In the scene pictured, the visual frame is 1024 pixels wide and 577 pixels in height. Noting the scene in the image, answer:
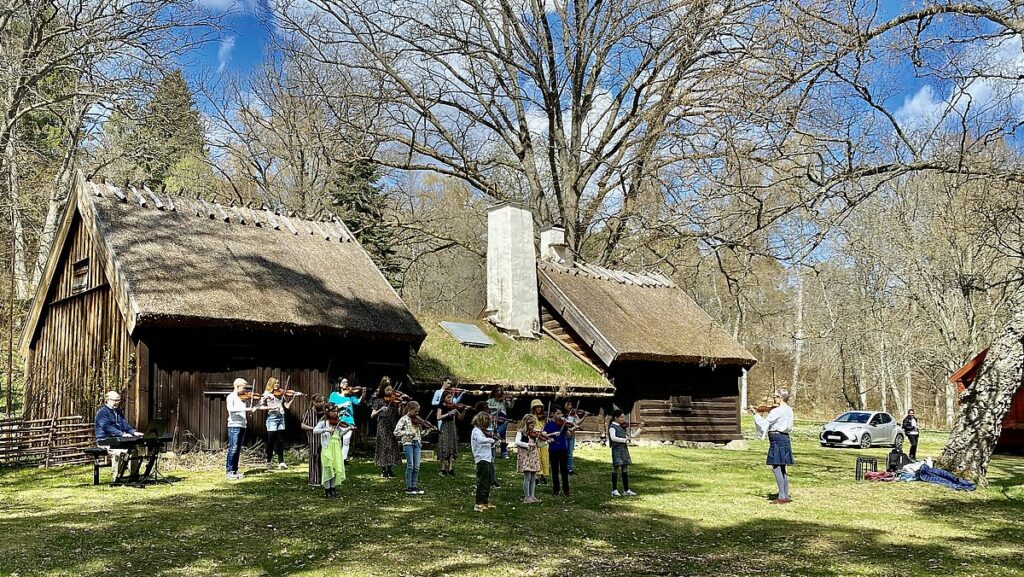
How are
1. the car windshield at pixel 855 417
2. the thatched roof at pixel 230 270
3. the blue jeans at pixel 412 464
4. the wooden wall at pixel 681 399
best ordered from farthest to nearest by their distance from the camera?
the car windshield at pixel 855 417, the wooden wall at pixel 681 399, the thatched roof at pixel 230 270, the blue jeans at pixel 412 464

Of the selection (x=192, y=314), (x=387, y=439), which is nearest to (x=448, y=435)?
(x=387, y=439)

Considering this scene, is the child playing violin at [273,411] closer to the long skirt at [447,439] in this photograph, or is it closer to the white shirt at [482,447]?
the long skirt at [447,439]

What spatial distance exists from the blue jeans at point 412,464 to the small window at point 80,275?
873cm

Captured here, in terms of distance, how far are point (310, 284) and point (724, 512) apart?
9992 mm

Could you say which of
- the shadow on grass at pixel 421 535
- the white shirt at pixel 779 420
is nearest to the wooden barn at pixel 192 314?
the shadow on grass at pixel 421 535

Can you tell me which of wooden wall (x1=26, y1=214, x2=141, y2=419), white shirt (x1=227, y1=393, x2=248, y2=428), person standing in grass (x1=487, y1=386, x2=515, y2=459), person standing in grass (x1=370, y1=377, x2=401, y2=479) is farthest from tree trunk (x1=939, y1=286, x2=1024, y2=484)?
wooden wall (x1=26, y1=214, x2=141, y2=419)

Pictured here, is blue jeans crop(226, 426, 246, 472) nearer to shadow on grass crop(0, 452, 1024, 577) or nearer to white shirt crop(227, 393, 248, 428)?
white shirt crop(227, 393, 248, 428)

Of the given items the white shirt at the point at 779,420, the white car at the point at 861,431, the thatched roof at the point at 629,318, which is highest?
the thatched roof at the point at 629,318

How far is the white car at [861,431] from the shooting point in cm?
2852

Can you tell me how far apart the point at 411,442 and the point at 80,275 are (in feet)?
30.3

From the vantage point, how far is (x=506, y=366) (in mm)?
21984

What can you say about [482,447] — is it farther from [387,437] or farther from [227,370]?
[227,370]

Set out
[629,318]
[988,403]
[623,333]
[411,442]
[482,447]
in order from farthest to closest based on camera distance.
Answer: [629,318], [623,333], [988,403], [411,442], [482,447]

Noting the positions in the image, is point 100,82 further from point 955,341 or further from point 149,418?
point 955,341
